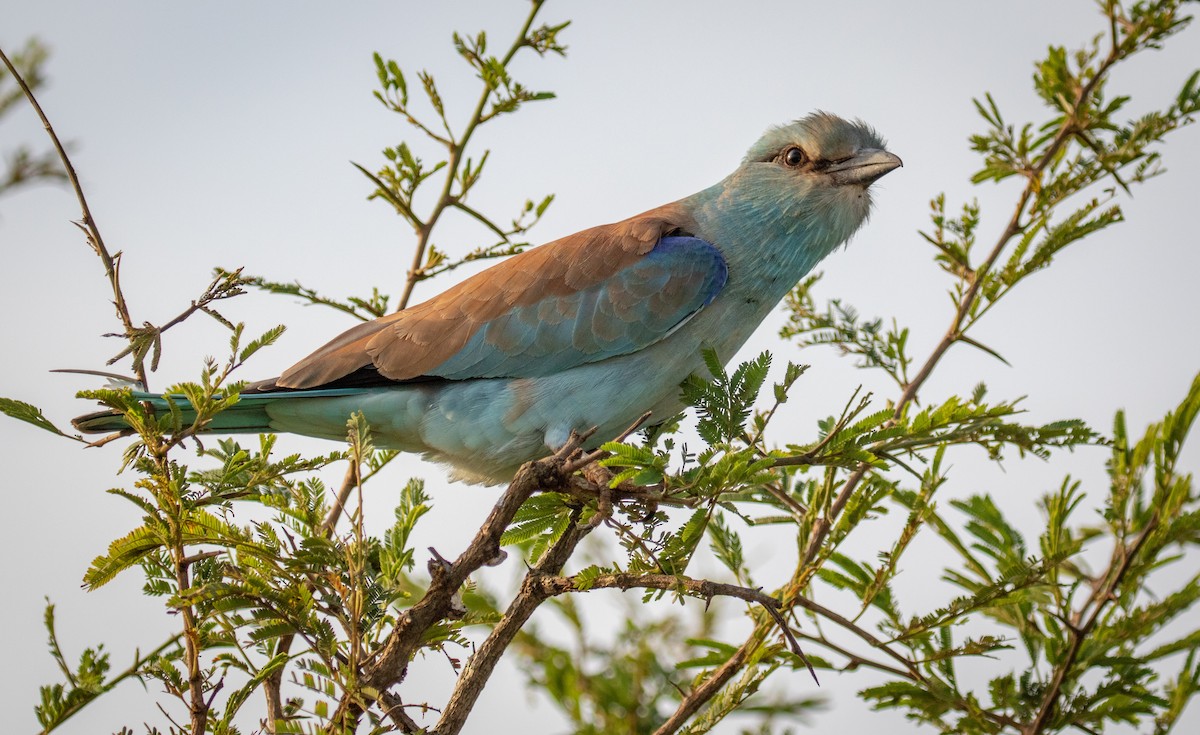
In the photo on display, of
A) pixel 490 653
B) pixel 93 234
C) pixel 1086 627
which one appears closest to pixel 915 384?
pixel 1086 627

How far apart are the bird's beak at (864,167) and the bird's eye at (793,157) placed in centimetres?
18

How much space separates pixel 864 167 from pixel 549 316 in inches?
83.7

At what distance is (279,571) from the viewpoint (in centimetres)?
446

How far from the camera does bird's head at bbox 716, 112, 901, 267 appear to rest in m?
6.98

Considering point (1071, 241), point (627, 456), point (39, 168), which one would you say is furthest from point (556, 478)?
point (1071, 241)

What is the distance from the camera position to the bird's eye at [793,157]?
23.7 ft

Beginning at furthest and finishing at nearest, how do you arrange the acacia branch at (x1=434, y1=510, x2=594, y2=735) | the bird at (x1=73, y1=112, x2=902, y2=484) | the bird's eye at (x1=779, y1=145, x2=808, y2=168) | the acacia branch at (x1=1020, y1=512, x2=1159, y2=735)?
the bird's eye at (x1=779, y1=145, x2=808, y2=168) < the bird at (x1=73, y1=112, x2=902, y2=484) < the acacia branch at (x1=1020, y1=512, x2=1159, y2=735) < the acacia branch at (x1=434, y1=510, x2=594, y2=735)

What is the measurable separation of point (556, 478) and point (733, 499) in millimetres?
772

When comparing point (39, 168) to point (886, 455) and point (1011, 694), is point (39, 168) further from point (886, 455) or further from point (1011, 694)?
point (1011, 694)

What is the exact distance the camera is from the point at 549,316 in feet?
21.7

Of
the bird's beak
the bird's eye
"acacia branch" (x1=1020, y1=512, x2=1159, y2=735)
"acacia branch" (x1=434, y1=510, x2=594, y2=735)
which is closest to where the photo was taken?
"acacia branch" (x1=434, y1=510, x2=594, y2=735)

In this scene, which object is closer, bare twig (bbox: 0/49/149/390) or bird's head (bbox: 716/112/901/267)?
bare twig (bbox: 0/49/149/390)

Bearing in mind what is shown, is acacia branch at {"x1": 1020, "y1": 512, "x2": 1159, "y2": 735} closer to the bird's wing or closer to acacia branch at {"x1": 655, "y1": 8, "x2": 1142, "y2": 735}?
acacia branch at {"x1": 655, "y1": 8, "x2": 1142, "y2": 735}

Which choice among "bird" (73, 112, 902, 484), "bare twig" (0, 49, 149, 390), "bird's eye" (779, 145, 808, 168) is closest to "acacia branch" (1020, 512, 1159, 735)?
"bird" (73, 112, 902, 484)
